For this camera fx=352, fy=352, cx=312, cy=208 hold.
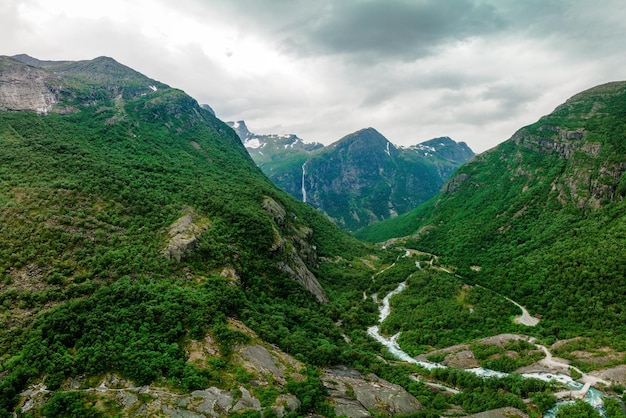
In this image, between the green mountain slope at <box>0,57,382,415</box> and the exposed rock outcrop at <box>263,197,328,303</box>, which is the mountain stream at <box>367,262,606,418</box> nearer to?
the green mountain slope at <box>0,57,382,415</box>

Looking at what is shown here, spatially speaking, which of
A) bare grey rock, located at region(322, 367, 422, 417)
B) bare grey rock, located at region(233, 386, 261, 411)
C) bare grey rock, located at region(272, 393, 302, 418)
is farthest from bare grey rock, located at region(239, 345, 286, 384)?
bare grey rock, located at region(322, 367, 422, 417)

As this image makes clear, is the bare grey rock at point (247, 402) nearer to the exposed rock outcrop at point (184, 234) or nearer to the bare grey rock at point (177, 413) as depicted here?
the bare grey rock at point (177, 413)

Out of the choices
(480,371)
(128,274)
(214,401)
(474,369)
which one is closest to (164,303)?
(128,274)

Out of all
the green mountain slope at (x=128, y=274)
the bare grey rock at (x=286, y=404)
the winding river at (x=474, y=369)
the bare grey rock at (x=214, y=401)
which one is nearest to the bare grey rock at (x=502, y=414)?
the winding river at (x=474, y=369)

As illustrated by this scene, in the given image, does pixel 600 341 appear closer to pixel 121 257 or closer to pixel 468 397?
pixel 468 397

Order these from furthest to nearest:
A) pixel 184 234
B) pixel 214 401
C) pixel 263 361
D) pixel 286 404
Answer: pixel 184 234 → pixel 263 361 → pixel 286 404 → pixel 214 401

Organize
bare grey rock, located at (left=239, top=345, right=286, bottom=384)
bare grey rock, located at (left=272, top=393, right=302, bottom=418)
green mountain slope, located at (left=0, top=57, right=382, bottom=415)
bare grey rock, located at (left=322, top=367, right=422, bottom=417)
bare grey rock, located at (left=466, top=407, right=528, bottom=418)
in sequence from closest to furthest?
1. bare grey rock, located at (left=272, top=393, right=302, bottom=418)
2. green mountain slope, located at (left=0, top=57, right=382, bottom=415)
3. bare grey rock, located at (left=466, top=407, right=528, bottom=418)
4. bare grey rock, located at (left=322, top=367, right=422, bottom=417)
5. bare grey rock, located at (left=239, top=345, right=286, bottom=384)

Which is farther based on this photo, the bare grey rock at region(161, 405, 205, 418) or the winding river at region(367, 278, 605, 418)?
the winding river at region(367, 278, 605, 418)

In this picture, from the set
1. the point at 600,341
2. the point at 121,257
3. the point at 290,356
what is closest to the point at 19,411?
the point at 121,257

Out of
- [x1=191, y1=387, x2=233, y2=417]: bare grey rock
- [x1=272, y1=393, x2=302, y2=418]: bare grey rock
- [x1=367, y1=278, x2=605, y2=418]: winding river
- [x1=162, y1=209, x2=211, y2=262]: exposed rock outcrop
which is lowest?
[x1=367, y1=278, x2=605, y2=418]: winding river

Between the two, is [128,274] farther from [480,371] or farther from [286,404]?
[480,371]

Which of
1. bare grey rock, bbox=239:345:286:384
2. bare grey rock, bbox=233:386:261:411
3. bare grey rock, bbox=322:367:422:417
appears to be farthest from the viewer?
bare grey rock, bbox=239:345:286:384

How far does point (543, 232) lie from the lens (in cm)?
18838

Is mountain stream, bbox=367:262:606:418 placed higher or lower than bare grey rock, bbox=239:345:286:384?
lower
